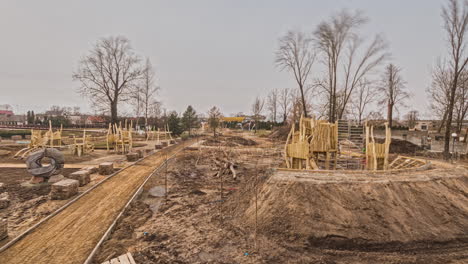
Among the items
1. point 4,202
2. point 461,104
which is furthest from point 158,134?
point 461,104

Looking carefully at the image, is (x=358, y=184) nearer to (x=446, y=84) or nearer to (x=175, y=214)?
(x=175, y=214)

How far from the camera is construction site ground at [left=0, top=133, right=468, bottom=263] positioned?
5.62 meters

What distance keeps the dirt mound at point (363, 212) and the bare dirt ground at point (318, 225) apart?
27 mm

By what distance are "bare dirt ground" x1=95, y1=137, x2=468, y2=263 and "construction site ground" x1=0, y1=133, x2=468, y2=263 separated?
0.03 m

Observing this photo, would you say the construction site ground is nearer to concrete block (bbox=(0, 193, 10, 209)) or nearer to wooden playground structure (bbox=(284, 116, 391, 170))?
concrete block (bbox=(0, 193, 10, 209))

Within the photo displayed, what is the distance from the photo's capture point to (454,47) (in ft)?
58.8

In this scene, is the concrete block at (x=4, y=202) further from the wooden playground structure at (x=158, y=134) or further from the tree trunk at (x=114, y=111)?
the tree trunk at (x=114, y=111)

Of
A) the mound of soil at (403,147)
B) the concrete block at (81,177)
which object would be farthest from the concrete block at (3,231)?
the mound of soil at (403,147)

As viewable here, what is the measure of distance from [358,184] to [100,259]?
24.8ft

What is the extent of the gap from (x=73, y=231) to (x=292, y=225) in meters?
6.23

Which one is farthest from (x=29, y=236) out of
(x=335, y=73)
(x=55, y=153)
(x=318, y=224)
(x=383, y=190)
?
(x=335, y=73)

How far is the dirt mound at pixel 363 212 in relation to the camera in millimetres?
6109

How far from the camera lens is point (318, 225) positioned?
20.7ft

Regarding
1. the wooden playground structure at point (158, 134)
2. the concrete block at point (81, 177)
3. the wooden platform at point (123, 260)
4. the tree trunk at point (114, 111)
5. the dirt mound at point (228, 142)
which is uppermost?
the tree trunk at point (114, 111)
